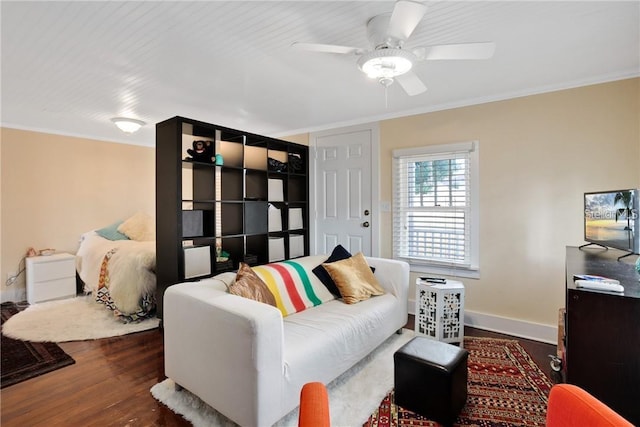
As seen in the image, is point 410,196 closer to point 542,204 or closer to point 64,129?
point 542,204

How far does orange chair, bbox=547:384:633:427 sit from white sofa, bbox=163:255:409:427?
1.17m

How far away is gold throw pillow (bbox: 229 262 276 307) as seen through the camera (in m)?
2.08

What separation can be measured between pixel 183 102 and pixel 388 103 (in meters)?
2.20

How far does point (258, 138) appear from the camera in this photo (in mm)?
3586

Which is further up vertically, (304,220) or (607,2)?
(607,2)

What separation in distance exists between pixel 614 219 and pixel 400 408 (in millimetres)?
1899

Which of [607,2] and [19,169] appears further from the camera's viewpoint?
[19,169]

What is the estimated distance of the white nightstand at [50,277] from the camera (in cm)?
384

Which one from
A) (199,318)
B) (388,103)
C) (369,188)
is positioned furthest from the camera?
(369,188)

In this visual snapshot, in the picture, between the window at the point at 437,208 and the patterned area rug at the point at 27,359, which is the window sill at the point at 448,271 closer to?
the window at the point at 437,208

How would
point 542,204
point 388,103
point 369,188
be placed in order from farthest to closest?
point 369,188 → point 388,103 → point 542,204

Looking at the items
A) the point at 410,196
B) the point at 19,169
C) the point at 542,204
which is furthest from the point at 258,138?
the point at 19,169

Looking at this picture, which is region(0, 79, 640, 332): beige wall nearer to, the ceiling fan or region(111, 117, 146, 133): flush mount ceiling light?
region(111, 117, 146, 133): flush mount ceiling light

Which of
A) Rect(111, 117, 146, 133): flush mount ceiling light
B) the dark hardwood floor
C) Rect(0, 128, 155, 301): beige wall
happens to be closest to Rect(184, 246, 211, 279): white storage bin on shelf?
the dark hardwood floor
